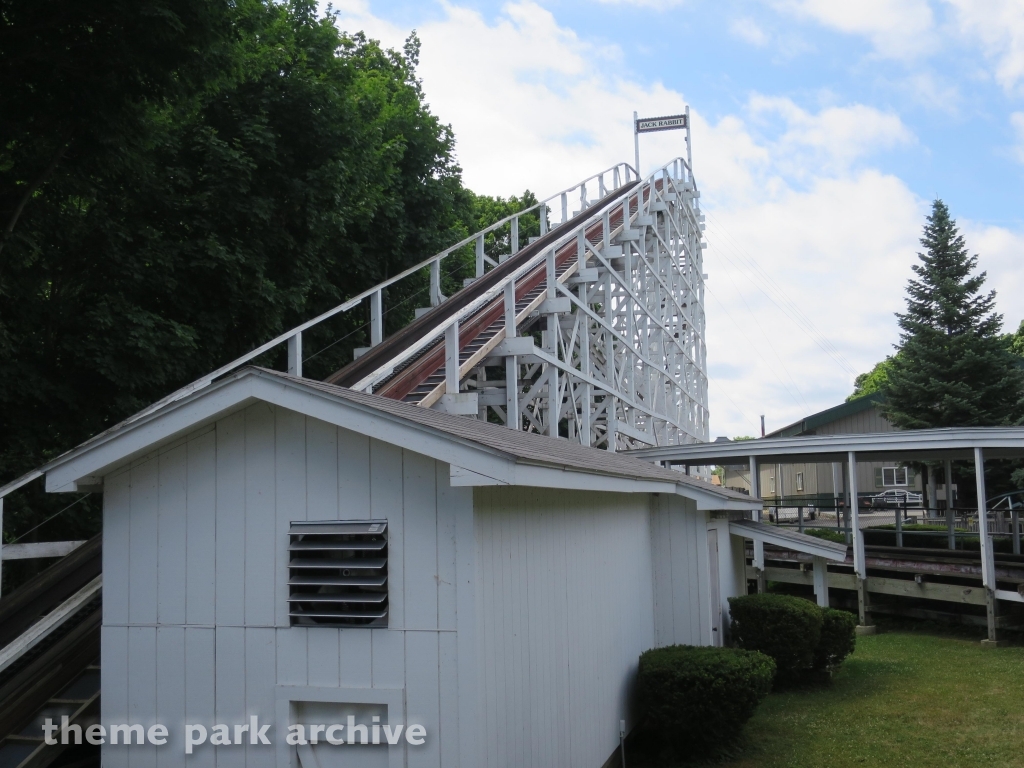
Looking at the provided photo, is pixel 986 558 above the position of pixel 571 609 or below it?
below

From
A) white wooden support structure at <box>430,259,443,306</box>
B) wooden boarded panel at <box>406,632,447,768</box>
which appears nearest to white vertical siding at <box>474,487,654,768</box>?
wooden boarded panel at <box>406,632,447,768</box>

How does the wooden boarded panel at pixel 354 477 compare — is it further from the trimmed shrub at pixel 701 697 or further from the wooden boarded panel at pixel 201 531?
the trimmed shrub at pixel 701 697

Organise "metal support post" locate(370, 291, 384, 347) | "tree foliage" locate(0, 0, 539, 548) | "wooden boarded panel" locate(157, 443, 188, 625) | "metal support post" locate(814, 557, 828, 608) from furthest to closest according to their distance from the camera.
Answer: "metal support post" locate(370, 291, 384, 347)
"metal support post" locate(814, 557, 828, 608)
"tree foliage" locate(0, 0, 539, 548)
"wooden boarded panel" locate(157, 443, 188, 625)

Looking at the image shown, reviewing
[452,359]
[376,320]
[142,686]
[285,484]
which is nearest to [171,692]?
[142,686]

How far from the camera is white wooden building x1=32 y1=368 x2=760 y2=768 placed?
17.6 ft

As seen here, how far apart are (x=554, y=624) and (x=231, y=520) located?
2.47 meters

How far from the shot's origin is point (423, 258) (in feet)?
72.3

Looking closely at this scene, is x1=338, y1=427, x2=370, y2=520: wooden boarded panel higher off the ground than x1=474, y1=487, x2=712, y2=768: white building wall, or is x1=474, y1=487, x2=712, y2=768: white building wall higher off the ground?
x1=338, y1=427, x2=370, y2=520: wooden boarded panel

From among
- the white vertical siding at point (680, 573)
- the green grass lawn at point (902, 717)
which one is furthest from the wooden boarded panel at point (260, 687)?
the white vertical siding at point (680, 573)

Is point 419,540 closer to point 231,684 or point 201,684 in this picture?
point 231,684

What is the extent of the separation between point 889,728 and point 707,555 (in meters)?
2.49

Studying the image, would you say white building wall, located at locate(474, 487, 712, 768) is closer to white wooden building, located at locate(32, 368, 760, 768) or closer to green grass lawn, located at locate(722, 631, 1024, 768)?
white wooden building, located at locate(32, 368, 760, 768)

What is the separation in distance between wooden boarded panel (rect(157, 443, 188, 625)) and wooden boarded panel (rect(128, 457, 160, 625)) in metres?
0.05

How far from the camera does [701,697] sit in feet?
26.8
